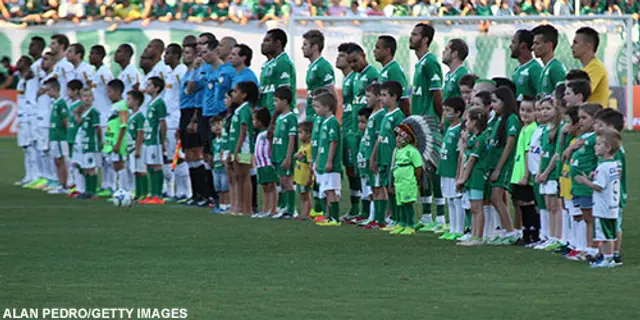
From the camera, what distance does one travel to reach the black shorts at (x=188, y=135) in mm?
17094

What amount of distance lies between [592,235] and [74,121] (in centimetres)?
972

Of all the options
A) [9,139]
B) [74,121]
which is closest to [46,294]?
[74,121]

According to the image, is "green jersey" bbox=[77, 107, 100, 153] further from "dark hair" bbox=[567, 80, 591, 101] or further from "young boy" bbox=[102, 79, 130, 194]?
"dark hair" bbox=[567, 80, 591, 101]

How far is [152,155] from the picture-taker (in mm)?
17609

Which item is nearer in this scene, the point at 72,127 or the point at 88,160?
the point at 88,160

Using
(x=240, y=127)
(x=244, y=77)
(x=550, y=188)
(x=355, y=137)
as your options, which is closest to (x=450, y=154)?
(x=550, y=188)

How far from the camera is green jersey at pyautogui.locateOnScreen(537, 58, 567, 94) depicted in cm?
1205

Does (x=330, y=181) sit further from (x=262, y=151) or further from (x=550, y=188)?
(x=550, y=188)

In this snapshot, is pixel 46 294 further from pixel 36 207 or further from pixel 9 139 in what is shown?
pixel 9 139

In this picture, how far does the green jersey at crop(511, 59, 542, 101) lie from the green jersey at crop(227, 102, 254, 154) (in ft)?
12.9

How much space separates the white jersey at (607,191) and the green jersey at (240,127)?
19.5 feet

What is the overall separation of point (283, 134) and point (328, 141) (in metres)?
0.89

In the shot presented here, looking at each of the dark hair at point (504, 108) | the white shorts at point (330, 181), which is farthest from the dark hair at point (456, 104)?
the white shorts at point (330, 181)

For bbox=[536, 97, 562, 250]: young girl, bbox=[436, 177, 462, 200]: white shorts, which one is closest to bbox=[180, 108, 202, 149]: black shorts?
bbox=[436, 177, 462, 200]: white shorts
